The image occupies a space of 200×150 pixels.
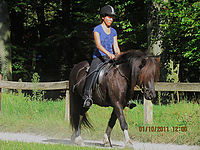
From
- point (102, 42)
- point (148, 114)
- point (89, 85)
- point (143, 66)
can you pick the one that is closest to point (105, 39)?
point (102, 42)

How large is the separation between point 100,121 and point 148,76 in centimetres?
344

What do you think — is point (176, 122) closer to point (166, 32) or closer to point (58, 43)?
point (166, 32)

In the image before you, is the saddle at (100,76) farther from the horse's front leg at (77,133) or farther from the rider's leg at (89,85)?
the horse's front leg at (77,133)

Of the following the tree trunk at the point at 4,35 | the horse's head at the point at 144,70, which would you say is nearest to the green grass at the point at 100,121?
the horse's head at the point at 144,70

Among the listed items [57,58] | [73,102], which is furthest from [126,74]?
[57,58]

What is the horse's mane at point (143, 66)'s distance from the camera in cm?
557

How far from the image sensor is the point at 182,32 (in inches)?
473

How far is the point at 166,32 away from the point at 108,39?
21.2ft

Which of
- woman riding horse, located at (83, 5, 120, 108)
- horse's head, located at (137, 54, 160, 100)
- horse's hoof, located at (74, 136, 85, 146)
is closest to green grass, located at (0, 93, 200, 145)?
horse's hoof, located at (74, 136, 85, 146)

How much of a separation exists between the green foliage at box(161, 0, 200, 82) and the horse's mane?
18.6 feet

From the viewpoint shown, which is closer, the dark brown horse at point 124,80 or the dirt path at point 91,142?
the dark brown horse at point 124,80
